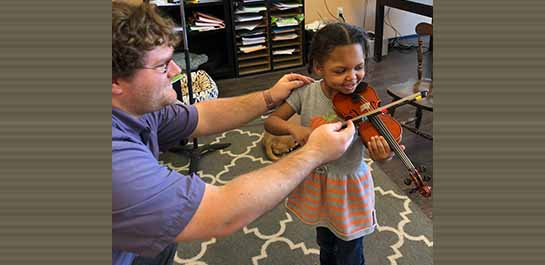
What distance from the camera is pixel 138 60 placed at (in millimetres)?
1111

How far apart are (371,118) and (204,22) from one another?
289cm

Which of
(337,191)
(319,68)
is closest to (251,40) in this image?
(319,68)

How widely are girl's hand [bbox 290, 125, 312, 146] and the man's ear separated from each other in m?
0.52

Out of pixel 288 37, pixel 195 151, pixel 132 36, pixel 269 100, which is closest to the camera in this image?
pixel 132 36

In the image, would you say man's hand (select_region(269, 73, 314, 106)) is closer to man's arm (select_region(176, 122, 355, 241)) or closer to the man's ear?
man's arm (select_region(176, 122, 355, 241))

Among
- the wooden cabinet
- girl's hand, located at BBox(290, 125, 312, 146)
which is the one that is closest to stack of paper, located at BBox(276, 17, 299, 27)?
the wooden cabinet

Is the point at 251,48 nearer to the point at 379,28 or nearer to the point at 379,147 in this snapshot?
the point at 379,28

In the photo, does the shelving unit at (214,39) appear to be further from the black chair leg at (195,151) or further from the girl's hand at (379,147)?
the girl's hand at (379,147)

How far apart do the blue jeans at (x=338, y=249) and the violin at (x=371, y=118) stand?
30 cm

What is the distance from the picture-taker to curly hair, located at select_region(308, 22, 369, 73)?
1287 millimetres

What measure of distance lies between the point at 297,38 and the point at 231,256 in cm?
273

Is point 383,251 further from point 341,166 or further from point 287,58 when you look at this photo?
point 287,58

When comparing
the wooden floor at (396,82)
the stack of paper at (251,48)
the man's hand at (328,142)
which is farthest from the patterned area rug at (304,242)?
the stack of paper at (251,48)

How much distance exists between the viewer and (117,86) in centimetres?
113
